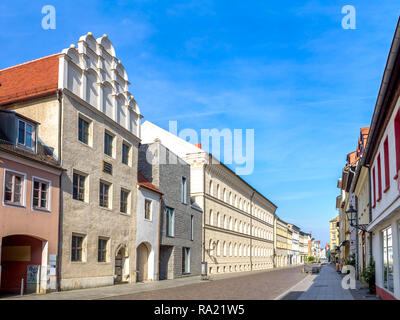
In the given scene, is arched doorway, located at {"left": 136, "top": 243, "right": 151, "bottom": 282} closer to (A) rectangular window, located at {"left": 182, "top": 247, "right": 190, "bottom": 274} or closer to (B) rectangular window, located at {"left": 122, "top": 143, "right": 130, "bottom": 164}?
(B) rectangular window, located at {"left": 122, "top": 143, "right": 130, "bottom": 164}

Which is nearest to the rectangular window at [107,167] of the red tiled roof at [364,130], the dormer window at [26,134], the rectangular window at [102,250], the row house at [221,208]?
the rectangular window at [102,250]

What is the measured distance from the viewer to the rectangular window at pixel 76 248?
23.1m

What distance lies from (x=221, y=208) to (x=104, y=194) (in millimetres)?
24935

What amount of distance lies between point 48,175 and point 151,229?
38.8 ft

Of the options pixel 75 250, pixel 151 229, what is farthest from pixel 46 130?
pixel 151 229

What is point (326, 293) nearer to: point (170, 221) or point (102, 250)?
point (102, 250)

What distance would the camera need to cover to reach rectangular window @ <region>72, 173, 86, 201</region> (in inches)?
930

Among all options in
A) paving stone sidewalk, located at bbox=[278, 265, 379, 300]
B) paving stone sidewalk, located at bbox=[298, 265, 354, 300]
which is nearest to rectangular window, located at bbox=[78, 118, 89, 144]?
paving stone sidewalk, located at bbox=[278, 265, 379, 300]

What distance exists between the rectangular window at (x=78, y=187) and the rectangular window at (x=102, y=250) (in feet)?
10.1

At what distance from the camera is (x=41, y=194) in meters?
20.9

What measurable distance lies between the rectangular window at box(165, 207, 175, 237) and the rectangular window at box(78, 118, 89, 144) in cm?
1170

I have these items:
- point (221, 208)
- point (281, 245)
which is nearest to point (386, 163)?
point (221, 208)
